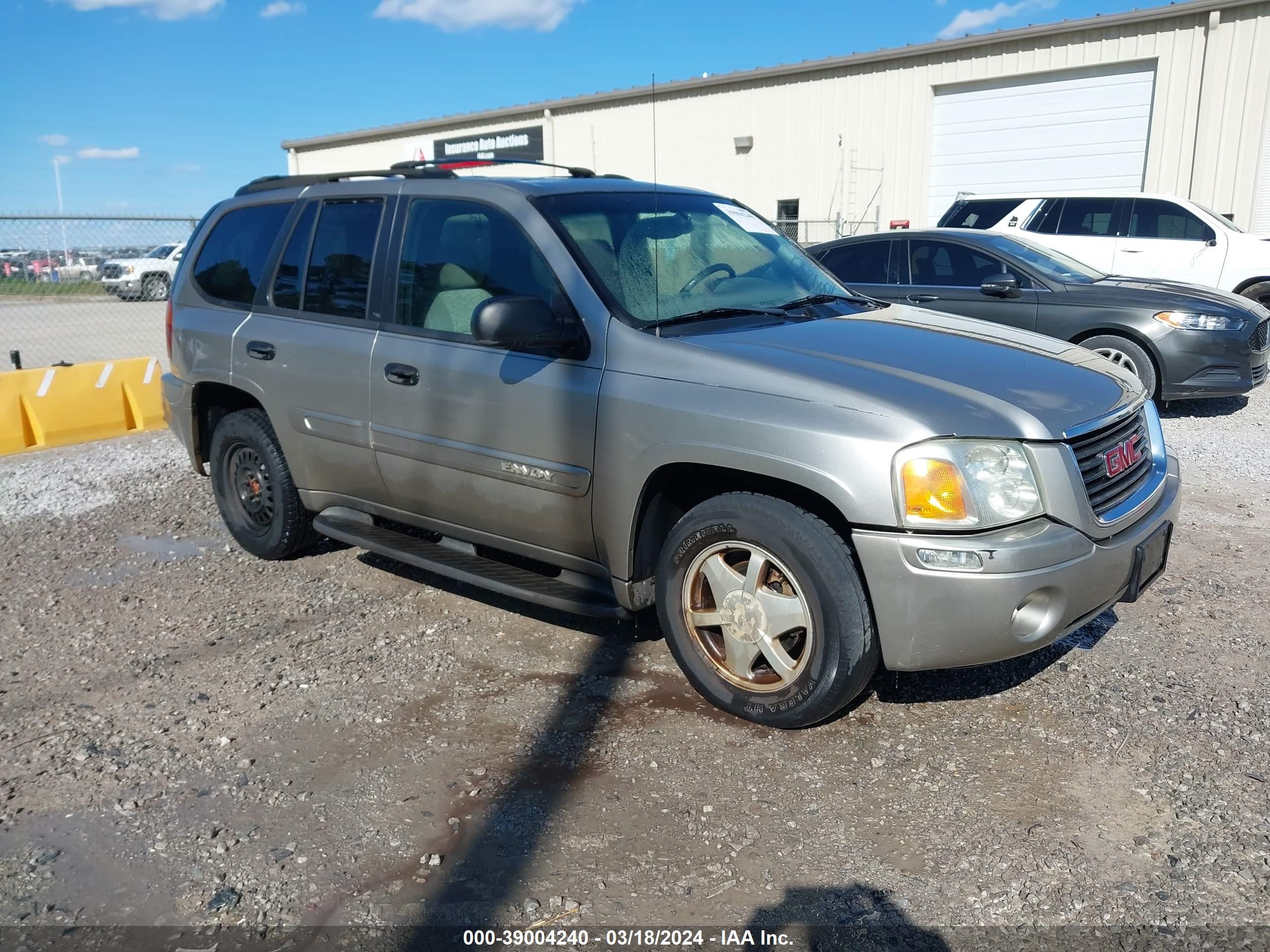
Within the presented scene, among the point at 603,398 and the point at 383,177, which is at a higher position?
the point at 383,177

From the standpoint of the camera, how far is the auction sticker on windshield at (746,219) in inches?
184

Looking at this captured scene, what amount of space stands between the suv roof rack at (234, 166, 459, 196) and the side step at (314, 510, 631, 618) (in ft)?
5.21

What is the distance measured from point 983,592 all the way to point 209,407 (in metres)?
4.23

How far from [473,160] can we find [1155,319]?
19.2ft

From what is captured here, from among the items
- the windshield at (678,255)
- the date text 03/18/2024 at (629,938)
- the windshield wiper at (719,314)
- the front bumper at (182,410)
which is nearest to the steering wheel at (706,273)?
the windshield at (678,255)

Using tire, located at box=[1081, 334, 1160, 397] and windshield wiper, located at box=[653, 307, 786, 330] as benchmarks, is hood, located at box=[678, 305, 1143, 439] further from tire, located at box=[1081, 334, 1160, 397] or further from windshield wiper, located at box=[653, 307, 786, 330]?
tire, located at box=[1081, 334, 1160, 397]

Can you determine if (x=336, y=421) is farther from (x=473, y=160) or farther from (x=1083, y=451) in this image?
(x=1083, y=451)

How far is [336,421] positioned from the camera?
15.0ft

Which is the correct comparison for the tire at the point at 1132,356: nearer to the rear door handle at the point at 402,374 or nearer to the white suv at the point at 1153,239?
the white suv at the point at 1153,239

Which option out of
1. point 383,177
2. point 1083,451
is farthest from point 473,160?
point 1083,451

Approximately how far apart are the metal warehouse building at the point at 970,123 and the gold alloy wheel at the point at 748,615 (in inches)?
542

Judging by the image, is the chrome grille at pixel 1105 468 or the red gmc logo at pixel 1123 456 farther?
the red gmc logo at pixel 1123 456

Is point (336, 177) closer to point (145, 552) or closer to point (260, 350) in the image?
point (260, 350)

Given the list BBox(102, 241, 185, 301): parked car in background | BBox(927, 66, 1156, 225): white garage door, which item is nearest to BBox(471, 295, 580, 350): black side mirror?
BBox(927, 66, 1156, 225): white garage door
